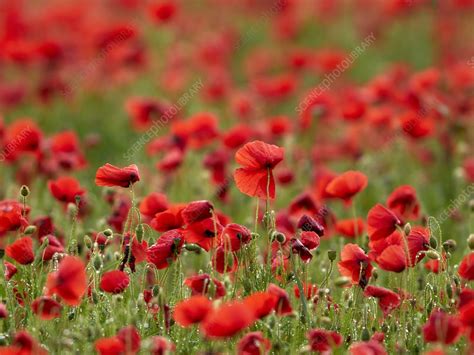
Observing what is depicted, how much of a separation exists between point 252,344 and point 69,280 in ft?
1.63

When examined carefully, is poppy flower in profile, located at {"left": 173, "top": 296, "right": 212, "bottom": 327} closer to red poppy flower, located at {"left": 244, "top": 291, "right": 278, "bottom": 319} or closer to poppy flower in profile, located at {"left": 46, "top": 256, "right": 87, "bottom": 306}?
red poppy flower, located at {"left": 244, "top": 291, "right": 278, "bottom": 319}

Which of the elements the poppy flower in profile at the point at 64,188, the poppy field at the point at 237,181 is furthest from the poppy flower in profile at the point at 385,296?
the poppy flower in profile at the point at 64,188

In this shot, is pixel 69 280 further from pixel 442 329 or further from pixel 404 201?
pixel 404 201

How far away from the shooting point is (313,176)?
4.58 metres

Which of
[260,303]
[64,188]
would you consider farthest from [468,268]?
[64,188]

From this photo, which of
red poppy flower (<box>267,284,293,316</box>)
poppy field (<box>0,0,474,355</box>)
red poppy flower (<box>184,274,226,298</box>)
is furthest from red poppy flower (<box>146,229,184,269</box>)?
red poppy flower (<box>267,284,293,316</box>)

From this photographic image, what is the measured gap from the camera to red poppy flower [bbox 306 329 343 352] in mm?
2363

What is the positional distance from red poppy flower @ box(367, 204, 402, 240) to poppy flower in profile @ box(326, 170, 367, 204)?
0.28m

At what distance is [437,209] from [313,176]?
66 centimetres

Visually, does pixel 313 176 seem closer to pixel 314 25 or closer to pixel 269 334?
pixel 269 334

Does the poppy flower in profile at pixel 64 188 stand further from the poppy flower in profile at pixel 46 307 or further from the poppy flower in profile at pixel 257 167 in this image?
the poppy flower in profile at pixel 46 307

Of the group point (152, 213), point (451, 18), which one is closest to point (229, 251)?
point (152, 213)

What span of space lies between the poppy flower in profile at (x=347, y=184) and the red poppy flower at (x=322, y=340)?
85 centimetres

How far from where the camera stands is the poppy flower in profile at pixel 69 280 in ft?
7.79
